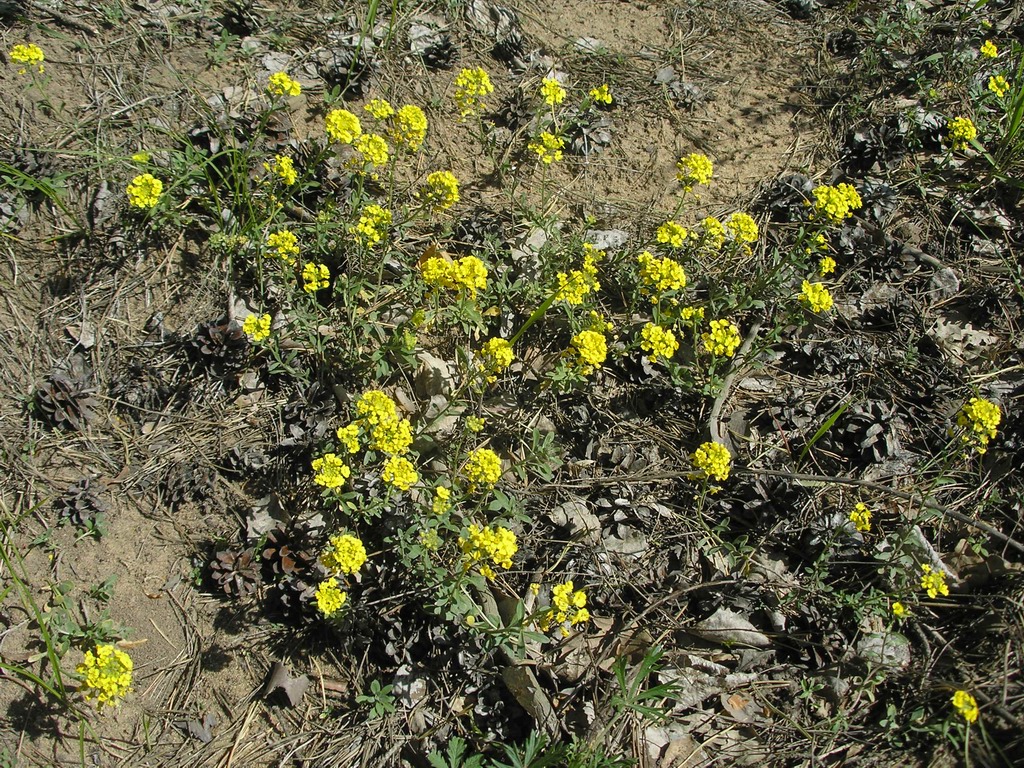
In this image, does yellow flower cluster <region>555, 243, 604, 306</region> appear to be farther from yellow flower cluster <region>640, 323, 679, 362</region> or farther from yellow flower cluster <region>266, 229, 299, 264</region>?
yellow flower cluster <region>266, 229, 299, 264</region>

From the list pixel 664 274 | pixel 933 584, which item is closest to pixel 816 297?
Answer: pixel 664 274

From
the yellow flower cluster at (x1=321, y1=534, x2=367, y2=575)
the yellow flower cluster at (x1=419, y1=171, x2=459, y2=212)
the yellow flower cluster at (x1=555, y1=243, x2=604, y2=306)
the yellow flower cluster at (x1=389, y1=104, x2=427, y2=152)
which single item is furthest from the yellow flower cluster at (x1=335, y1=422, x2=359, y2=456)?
the yellow flower cluster at (x1=389, y1=104, x2=427, y2=152)

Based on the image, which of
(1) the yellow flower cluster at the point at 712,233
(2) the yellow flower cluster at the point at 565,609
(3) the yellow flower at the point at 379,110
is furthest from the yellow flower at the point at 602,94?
(2) the yellow flower cluster at the point at 565,609

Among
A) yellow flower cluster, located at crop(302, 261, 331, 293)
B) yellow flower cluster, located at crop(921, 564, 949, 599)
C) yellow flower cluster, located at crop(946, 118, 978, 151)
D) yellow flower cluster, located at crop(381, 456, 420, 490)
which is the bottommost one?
yellow flower cluster, located at crop(381, 456, 420, 490)

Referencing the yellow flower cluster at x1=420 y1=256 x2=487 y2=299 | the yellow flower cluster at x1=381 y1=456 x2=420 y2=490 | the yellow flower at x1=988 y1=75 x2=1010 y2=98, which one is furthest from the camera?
the yellow flower at x1=988 y1=75 x2=1010 y2=98

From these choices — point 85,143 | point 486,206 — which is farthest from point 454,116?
point 85,143

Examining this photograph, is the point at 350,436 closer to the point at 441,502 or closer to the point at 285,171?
the point at 441,502

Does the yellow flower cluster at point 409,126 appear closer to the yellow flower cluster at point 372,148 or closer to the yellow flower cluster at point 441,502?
the yellow flower cluster at point 372,148
